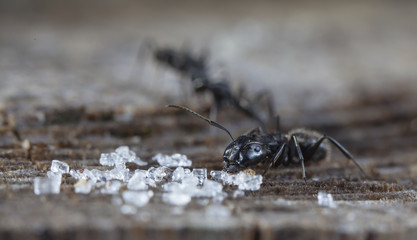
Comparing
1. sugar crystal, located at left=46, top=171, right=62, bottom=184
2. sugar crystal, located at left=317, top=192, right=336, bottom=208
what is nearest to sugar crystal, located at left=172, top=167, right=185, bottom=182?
sugar crystal, located at left=46, top=171, right=62, bottom=184

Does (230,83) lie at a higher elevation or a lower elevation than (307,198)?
higher

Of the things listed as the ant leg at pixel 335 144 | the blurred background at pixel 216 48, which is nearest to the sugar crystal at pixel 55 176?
the blurred background at pixel 216 48

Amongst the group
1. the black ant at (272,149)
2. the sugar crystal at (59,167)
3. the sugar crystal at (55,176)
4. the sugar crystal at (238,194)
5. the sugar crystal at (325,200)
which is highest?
the black ant at (272,149)

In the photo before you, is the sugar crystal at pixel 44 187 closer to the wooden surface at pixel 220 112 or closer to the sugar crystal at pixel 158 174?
the wooden surface at pixel 220 112

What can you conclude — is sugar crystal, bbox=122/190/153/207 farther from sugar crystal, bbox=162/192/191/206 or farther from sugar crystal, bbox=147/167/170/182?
sugar crystal, bbox=147/167/170/182

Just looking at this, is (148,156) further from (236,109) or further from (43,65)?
(43,65)

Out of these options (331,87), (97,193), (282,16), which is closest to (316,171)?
(97,193)

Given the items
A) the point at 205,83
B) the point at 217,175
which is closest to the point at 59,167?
the point at 217,175
